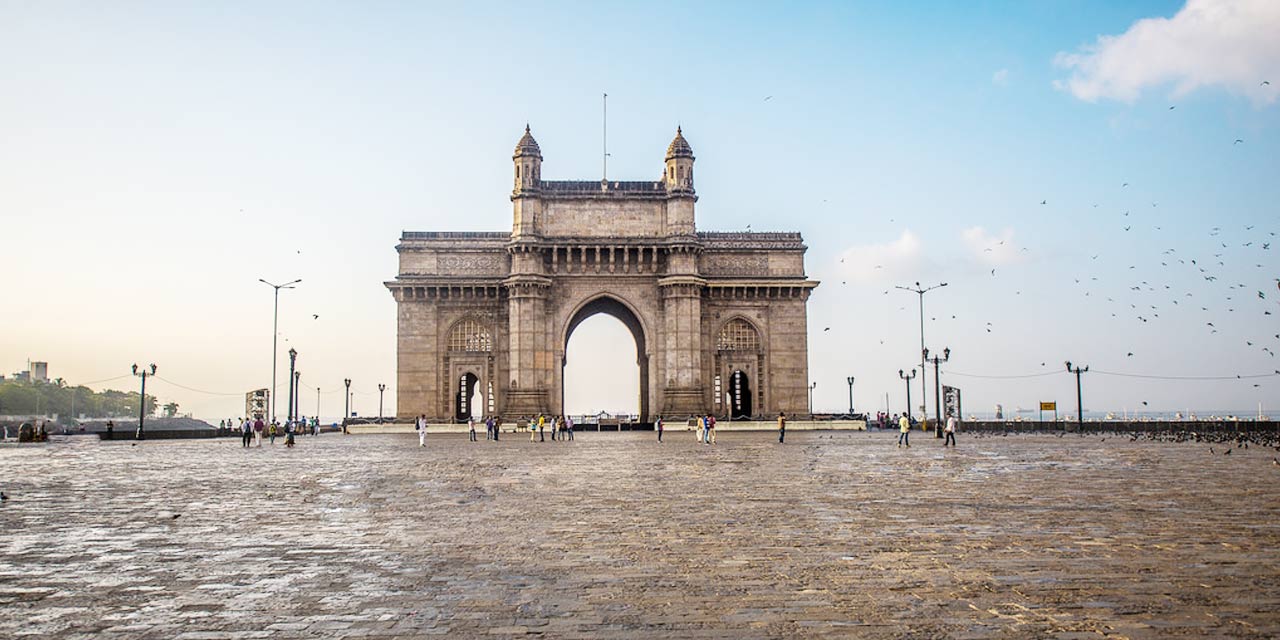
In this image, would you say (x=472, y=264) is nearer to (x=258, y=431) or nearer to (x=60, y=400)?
(x=258, y=431)

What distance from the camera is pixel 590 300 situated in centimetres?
6191

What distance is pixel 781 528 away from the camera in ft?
38.0

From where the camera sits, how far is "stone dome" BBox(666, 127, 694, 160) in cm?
6228

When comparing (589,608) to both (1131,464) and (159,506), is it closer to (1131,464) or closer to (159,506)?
(159,506)

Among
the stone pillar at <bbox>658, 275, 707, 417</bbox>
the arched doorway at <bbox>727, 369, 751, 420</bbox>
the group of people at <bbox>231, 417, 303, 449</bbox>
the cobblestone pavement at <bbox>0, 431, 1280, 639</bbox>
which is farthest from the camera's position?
the arched doorway at <bbox>727, 369, 751, 420</bbox>

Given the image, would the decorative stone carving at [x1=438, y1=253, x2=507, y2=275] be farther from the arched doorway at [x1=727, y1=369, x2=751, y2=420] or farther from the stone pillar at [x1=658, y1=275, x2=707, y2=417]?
the arched doorway at [x1=727, y1=369, x2=751, y2=420]

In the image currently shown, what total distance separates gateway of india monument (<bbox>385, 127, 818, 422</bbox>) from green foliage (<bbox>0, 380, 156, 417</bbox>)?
257 feet

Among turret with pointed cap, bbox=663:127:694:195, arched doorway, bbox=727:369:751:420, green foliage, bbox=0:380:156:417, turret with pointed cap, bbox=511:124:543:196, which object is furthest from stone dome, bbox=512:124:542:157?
green foliage, bbox=0:380:156:417

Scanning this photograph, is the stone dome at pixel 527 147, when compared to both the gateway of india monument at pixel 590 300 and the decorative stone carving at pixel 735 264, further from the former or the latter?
the decorative stone carving at pixel 735 264

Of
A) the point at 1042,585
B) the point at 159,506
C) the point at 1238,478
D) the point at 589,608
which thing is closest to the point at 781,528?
the point at 1042,585

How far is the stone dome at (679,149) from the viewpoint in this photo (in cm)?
6228

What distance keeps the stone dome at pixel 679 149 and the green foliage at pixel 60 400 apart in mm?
91216

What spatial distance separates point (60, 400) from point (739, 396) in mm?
104424

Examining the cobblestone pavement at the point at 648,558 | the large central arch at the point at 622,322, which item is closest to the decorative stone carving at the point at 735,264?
the large central arch at the point at 622,322
